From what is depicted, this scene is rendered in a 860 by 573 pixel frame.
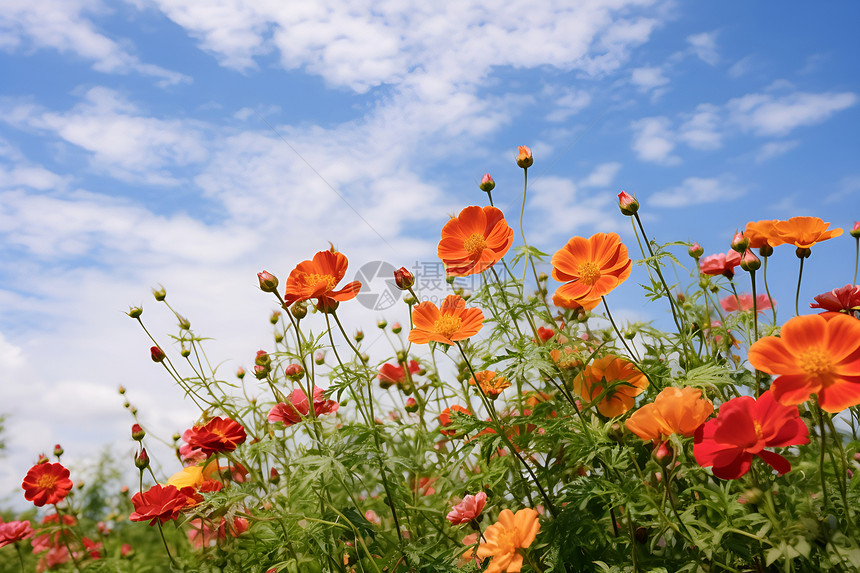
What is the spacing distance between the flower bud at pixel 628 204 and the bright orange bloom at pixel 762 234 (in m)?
0.25

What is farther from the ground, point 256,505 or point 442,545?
point 256,505

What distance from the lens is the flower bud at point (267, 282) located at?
1354 millimetres

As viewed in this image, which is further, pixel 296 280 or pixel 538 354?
pixel 296 280

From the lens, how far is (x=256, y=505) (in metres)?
1.44

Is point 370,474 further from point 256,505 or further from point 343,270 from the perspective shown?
point 343,270

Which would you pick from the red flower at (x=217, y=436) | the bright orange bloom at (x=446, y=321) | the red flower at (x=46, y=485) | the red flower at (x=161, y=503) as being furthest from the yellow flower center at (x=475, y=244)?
the red flower at (x=46, y=485)

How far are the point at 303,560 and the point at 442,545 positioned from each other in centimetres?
35

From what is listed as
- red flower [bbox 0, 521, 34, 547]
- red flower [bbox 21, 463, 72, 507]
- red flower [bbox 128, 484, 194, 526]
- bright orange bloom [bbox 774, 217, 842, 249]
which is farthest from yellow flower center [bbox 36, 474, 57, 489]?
bright orange bloom [bbox 774, 217, 842, 249]

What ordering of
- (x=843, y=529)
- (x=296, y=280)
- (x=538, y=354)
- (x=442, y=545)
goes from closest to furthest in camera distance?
1. (x=843, y=529)
2. (x=538, y=354)
3. (x=296, y=280)
4. (x=442, y=545)

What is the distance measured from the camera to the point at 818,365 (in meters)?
0.92

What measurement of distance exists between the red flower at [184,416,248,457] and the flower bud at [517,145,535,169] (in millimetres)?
935

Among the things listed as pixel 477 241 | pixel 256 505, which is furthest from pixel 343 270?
pixel 256 505

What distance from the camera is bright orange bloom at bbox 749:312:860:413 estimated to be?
92cm

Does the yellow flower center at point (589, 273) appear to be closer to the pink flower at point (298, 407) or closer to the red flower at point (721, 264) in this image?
the red flower at point (721, 264)
